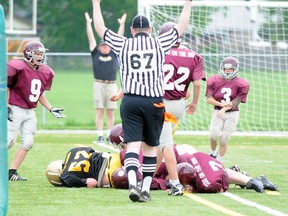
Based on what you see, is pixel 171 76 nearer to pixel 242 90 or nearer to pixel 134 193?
pixel 134 193

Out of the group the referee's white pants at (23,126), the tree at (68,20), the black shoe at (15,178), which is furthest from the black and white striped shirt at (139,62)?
the tree at (68,20)

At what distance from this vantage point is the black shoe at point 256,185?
9.27 metres

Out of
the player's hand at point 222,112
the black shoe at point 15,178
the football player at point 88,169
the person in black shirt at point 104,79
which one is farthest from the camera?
the person in black shirt at point 104,79

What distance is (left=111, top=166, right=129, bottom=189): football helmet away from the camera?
9273 mm

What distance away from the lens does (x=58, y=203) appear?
27.0 ft

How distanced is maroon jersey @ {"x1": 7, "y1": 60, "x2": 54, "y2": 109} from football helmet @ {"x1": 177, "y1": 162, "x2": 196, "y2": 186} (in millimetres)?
1977

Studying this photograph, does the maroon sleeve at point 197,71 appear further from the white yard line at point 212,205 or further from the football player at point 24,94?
the football player at point 24,94

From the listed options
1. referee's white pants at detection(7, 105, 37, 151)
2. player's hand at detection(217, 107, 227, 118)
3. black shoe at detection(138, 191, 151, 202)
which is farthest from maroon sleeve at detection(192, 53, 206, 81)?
player's hand at detection(217, 107, 227, 118)

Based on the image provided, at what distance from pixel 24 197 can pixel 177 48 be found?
2.36 m

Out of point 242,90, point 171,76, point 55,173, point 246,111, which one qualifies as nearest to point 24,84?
point 55,173

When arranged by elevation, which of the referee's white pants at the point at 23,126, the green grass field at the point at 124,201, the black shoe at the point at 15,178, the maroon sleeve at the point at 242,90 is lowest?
the black shoe at the point at 15,178

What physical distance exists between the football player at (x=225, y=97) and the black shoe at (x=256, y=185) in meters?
2.57

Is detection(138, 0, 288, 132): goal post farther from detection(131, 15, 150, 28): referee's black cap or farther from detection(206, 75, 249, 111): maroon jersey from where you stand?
detection(131, 15, 150, 28): referee's black cap

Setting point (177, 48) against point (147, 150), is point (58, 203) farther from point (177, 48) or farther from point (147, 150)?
point (177, 48)
